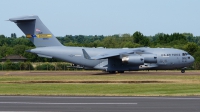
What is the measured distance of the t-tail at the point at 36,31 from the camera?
5375 centimetres

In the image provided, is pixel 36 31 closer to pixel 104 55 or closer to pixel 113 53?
pixel 104 55

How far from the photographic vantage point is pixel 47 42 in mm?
53969

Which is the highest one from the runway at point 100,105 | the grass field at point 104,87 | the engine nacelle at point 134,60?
the engine nacelle at point 134,60

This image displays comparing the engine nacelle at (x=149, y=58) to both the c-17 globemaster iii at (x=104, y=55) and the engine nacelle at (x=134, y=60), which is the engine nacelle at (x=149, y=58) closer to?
the c-17 globemaster iii at (x=104, y=55)

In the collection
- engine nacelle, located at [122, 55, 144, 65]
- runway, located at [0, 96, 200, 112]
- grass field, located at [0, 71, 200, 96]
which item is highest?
engine nacelle, located at [122, 55, 144, 65]

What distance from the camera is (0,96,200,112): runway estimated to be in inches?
734

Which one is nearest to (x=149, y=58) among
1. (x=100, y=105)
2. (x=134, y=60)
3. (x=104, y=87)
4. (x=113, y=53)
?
(x=134, y=60)

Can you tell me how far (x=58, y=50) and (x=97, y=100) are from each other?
3086 centimetres

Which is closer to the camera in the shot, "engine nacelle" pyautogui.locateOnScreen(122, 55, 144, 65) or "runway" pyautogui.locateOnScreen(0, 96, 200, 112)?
"runway" pyautogui.locateOnScreen(0, 96, 200, 112)

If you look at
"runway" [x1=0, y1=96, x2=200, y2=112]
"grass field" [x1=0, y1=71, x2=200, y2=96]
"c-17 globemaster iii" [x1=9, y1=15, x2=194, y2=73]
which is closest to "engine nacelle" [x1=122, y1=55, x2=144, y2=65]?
"c-17 globemaster iii" [x1=9, y1=15, x2=194, y2=73]

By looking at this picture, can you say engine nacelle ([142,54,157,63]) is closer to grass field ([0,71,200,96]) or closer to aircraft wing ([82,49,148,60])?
aircraft wing ([82,49,148,60])

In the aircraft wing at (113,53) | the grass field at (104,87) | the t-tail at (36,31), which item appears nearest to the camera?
the grass field at (104,87)

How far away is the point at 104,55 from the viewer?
51.9m

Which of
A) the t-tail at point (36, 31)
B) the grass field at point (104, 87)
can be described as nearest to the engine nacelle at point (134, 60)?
the t-tail at point (36, 31)
